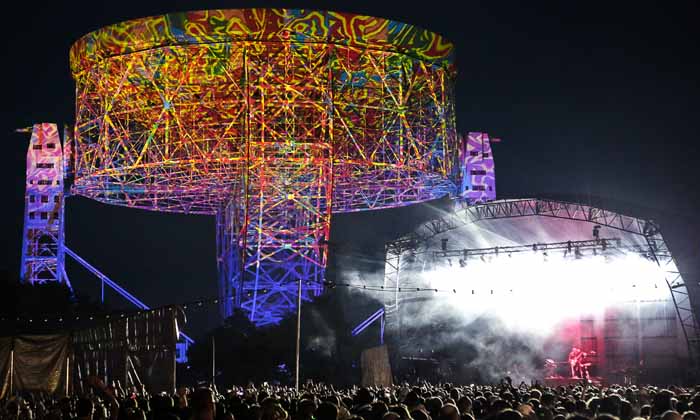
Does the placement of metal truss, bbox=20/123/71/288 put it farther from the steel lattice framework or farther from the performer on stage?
the performer on stage

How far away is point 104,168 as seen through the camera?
42.1 meters

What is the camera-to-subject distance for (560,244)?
160 ft

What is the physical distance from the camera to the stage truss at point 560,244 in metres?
46.5

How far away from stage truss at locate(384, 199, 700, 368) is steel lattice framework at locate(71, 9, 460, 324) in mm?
4731

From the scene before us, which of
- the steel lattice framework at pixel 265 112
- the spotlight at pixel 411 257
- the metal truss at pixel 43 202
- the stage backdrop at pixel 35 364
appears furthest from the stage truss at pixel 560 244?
the stage backdrop at pixel 35 364

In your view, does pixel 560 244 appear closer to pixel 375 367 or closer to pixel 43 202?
pixel 375 367

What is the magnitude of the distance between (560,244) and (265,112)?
52.0 ft

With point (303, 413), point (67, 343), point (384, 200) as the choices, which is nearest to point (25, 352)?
point (67, 343)

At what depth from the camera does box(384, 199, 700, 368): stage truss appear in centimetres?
4647

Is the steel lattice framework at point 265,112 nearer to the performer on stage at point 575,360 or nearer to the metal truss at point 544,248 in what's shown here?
the metal truss at point 544,248

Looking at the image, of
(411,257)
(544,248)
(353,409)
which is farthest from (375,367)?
(353,409)

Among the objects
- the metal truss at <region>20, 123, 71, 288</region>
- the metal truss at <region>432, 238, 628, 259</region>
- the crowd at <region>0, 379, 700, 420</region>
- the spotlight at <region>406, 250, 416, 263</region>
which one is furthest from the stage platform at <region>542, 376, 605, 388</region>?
the crowd at <region>0, 379, 700, 420</region>

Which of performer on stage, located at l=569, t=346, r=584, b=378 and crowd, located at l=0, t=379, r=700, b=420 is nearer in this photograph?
crowd, located at l=0, t=379, r=700, b=420

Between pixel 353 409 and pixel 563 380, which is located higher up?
pixel 353 409
